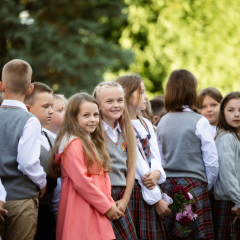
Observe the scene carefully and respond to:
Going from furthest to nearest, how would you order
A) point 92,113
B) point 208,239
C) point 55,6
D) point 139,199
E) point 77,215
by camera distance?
point 55,6 → point 208,239 → point 139,199 → point 92,113 → point 77,215

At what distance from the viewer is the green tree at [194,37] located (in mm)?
13961

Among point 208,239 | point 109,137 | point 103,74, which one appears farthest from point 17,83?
point 103,74

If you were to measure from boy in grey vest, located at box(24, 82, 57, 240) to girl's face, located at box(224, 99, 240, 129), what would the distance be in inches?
80.9

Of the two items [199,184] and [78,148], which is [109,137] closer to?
[78,148]

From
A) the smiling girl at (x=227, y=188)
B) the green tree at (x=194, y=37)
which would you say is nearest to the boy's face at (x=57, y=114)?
the smiling girl at (x=227, y=188)

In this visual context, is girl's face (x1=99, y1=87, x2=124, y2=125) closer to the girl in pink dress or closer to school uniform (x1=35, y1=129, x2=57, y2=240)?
the girl in pink dress

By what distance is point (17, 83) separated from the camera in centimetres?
313

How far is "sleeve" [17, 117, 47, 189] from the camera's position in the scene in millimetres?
2854

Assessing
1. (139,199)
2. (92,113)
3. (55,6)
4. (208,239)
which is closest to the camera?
(92,113)

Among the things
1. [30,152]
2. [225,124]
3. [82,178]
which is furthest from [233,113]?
[30,152]

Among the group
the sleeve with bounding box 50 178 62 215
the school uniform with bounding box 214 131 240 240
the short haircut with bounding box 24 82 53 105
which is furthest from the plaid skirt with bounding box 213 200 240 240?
the short haircut with bounding box 24 82 53 105

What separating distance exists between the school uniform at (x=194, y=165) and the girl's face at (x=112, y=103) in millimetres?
880

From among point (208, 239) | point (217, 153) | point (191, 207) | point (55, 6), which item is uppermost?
point (55, 6)

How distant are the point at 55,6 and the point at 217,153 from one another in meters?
10.5
